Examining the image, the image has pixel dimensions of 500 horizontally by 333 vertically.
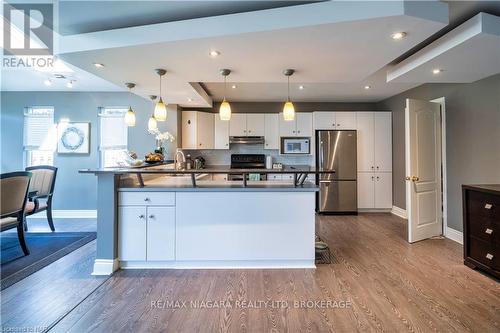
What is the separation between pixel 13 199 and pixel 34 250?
769 mm

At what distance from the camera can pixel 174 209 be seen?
2.66 meters

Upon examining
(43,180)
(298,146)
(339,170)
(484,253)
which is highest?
(298,146)

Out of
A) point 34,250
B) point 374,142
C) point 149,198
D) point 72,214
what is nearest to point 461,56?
point 374,142

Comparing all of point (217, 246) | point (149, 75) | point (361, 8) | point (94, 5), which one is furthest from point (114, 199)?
point (361, 8)

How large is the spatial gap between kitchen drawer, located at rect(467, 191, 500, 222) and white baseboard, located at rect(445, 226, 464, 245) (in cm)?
101

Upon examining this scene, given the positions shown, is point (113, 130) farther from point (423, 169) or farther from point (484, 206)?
point (484, 206)

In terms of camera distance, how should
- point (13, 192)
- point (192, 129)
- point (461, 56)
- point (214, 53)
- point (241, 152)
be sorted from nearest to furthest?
1. point (214, 53)
2. point (461, 56)
3. point (13, 192)
4. point (192, 129)
5. point (241, 152)

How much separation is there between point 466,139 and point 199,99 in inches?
161

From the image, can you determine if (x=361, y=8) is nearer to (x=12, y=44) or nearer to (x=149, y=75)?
(x=149, y=75)

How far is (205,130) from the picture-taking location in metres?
5.17

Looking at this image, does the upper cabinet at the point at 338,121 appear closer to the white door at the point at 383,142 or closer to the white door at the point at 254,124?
the white door at the point at 383,142

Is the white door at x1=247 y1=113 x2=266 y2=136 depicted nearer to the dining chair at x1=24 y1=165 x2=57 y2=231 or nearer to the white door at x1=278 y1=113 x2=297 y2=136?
the white door at x1=278 y1=113 x2=297 y2=136

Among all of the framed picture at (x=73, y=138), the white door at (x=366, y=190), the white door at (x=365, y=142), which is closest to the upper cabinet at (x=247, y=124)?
the white door at (x=365, y=142)

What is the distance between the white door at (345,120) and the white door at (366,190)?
1.03m
